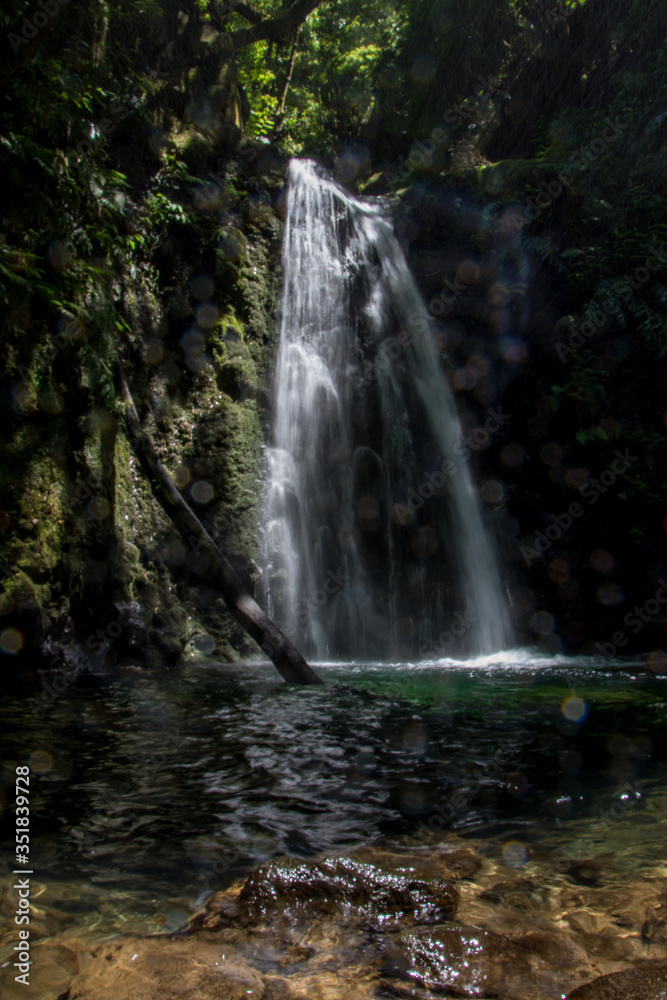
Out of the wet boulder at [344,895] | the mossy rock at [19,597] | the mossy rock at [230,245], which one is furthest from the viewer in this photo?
the mossy rock at [230,245]

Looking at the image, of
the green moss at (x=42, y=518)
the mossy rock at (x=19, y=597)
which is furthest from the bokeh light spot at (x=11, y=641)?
the green moss at (x=42, y=518)

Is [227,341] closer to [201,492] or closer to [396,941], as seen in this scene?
[201,492]

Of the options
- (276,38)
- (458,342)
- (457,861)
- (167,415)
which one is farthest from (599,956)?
(276,38)

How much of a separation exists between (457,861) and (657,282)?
1194cm

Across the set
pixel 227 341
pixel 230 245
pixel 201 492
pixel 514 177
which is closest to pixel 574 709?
pixel 201 492

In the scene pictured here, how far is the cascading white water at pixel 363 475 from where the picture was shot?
31.3 feet

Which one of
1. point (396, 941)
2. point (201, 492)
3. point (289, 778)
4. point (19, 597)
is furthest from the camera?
point (201, 492)

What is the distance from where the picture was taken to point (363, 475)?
1038 centimetres

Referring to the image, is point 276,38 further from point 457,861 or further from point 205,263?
point 457,861

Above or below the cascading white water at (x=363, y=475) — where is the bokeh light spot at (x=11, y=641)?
below

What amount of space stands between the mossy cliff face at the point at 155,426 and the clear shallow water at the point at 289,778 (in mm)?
1208

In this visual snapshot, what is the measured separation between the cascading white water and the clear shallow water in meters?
3.83

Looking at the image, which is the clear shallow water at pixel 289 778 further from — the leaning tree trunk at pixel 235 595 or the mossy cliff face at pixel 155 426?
the mossy cliff face at pixel 155 426

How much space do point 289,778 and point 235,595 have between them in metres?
2.87
